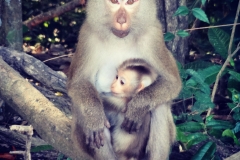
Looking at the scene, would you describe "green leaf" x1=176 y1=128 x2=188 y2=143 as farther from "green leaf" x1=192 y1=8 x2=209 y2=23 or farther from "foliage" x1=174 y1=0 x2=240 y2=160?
"green leaf" x1=192 y1=8 x2=209 y2=23

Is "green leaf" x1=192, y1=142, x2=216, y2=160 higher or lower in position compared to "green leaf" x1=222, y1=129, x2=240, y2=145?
lower

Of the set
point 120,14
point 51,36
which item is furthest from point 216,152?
point 51,36

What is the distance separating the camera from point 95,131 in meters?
3.80

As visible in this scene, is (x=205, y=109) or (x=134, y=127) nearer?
(x=134, y=127)

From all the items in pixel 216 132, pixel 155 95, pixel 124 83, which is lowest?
pixel 216 132

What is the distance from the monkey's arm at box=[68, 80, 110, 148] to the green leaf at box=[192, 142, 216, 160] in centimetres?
98

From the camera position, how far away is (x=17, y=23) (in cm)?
557

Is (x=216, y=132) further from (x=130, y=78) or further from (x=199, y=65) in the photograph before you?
(x=199, y=65)

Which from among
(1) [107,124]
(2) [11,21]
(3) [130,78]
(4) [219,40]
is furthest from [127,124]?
(2) [11,21]

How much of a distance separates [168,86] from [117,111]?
0.49 meters

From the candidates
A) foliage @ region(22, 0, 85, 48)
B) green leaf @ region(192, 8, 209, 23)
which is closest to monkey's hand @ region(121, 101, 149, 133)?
green leaf @ region(192, 8, 209, 23)

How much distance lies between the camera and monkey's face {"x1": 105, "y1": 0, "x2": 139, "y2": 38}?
3.70 m

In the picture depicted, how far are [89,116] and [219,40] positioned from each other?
2.18 metres

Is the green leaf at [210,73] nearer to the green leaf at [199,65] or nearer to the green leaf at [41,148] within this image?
the green leaf at [199,65]
